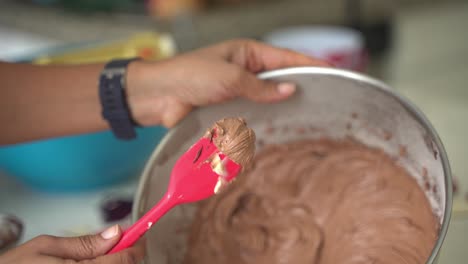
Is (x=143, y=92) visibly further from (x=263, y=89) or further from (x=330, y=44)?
(x=330, y=44)

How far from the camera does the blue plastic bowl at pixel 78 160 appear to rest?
109 centimetres

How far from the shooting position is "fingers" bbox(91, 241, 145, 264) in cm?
62

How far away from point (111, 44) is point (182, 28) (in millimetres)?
579

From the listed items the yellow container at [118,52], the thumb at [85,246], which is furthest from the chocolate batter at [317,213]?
the yellow container at [118,52]

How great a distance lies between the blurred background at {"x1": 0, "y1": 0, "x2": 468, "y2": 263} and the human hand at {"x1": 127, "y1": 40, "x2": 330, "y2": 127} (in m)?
0.21

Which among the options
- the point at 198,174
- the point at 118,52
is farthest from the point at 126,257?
the point at 118,52

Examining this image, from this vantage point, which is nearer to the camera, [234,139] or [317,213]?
[234,139]

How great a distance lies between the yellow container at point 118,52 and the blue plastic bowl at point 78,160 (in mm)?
274

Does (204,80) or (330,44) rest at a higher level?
(204,80)

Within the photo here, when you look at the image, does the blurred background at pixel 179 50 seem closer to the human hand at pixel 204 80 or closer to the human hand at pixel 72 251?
the human hand at pixel 204 80

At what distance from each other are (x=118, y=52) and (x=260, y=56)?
551 millimetres

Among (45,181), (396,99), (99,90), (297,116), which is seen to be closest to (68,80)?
(99,90)

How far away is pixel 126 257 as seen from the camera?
2.10 feet

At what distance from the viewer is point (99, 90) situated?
95 cm
